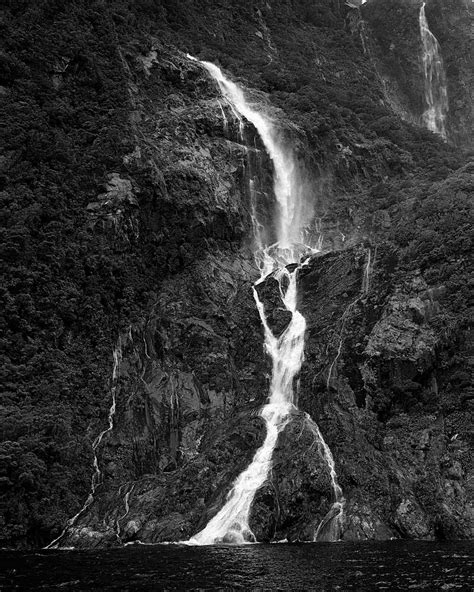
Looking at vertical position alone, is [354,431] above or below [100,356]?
below

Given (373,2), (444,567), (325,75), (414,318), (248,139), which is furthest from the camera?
(373,2)

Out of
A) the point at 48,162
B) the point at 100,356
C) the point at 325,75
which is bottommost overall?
the point at 100,356

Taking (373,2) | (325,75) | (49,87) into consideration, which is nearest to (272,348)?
(49,87)

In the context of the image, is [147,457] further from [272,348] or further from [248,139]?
[248,139]

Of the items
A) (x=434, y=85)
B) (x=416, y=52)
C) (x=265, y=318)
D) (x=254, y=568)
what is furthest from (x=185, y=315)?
(x=416, y=52)

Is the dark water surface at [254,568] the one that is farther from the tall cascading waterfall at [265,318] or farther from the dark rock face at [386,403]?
the tall cascading waterfall at [265,318]

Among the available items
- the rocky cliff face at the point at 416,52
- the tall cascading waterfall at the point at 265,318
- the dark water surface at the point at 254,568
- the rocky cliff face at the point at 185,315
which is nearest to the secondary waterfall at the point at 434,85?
the rocky cliff face at the point at 416,52
